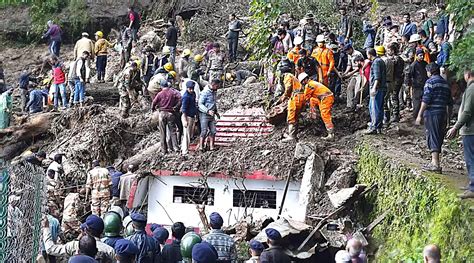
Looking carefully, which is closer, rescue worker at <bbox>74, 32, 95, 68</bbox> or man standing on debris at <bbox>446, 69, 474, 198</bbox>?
man standing on debris at <bbox>446, 69, 474, 198</bbox>

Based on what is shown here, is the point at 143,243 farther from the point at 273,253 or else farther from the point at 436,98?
the point at 436,98

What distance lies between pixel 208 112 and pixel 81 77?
7448 millimetres

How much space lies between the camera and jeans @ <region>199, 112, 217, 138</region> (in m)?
17.2

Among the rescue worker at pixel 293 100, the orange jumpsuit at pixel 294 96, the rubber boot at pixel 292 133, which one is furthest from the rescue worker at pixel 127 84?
the rubber boot at pixel 292 133

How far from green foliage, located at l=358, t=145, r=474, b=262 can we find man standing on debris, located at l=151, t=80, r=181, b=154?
5.12 metres

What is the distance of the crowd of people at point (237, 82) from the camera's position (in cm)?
1010

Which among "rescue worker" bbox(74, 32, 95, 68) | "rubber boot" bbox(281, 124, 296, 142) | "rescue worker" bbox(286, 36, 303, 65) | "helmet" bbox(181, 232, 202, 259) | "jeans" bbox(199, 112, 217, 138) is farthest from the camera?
"rescue worker" bbox(74, 32, 95, 68)

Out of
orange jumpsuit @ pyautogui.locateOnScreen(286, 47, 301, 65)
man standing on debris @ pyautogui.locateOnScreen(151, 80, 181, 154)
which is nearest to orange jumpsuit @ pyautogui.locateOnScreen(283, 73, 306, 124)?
orange jumpsuit @ pyautogui.locateOnScreen(286, 47, 301, 65)

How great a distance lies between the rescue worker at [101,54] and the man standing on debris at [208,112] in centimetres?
864

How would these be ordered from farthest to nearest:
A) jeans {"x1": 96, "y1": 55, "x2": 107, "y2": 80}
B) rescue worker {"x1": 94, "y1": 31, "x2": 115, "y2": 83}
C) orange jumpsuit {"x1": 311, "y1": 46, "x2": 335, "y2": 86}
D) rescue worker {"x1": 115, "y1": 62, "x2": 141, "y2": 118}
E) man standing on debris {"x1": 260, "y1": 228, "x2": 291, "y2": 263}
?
jeans {"x1": 96, "y1": 55, "x2": 107, "y2": 80} → rescue worker {"x1": 94, "y1": 31, "x2": 115, "y2": 83} → rescue worker {"x1": 115, "y1": 62, "x2": 141, "y2": 118} → orange jumpsuit {"x1": 311, "y1": 46, "x2": 335, "y2": 86} → man standing on debris {"x1": 260, "y1": 228, "x2": 291, "y2": 263}

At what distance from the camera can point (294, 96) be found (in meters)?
16.5

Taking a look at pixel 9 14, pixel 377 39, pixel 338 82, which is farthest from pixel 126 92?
pixel 9 14

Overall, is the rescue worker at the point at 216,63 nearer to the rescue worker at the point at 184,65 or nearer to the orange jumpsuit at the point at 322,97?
the rescue worker at the point at 184,65

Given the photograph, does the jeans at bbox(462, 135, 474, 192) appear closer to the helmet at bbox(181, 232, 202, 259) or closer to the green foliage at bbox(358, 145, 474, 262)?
the green foliage at bbox(358, 145, 474, 262)
